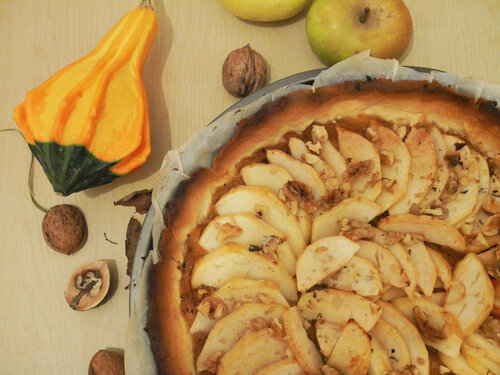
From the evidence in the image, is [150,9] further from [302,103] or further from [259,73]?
[302,103]

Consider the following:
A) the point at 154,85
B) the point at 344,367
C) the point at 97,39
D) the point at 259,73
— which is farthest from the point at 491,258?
the point at 97,39

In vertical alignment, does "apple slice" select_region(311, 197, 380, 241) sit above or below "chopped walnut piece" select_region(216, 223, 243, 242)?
below

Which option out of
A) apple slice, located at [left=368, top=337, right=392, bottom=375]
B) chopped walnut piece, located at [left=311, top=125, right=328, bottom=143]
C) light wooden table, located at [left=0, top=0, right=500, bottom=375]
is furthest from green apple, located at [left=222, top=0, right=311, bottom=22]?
apple slice, located at [left=368, top=337, right=392, bottom=375]


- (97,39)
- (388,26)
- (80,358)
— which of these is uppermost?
(97,39)

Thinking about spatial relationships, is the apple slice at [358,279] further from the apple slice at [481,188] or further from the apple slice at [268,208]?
the apple slice at [481,188]

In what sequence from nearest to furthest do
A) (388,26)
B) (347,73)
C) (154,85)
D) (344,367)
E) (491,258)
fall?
(344,367) < (491,258) < (347,73) < (388,26) < (154,85)

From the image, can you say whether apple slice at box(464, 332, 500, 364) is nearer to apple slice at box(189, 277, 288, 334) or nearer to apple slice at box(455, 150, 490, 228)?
apple slice at box(455, 150, 490, 228)

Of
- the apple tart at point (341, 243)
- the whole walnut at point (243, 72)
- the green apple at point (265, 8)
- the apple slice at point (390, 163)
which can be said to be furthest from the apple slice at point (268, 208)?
the green apple at point (265, 8)
